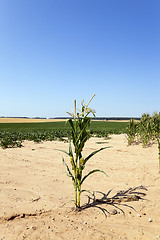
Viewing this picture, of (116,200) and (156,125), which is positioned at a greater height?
(156,125)

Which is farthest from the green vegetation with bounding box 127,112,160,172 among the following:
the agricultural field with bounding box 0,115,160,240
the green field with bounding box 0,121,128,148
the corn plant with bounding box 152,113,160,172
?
the green field with bounding box 0,121,128,148

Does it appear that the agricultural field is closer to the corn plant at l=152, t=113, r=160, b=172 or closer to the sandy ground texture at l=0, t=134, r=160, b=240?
the sandy ground texture at l=0, t=134, r=160, b=240

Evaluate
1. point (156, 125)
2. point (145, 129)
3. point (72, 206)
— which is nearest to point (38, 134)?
point (145, 129)

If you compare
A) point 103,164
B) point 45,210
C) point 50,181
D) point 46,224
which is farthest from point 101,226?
point 103,164

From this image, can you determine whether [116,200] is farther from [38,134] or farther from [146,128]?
[38,134]

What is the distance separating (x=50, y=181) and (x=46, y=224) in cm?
203

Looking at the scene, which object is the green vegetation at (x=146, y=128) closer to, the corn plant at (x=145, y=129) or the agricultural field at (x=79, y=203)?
the corn plant at (x=145, y=129)

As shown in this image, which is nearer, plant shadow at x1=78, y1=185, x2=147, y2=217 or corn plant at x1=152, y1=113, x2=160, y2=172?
plant shadow at x1=78, y1=185, x2=147, y2=217

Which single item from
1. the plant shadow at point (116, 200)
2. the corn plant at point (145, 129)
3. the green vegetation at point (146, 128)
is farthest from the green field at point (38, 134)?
the corn plant at point (145, 129)

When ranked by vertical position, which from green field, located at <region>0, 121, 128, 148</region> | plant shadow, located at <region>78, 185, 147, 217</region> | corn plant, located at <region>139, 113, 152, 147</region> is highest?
corn plant, located at <region>139, 113, 152, 147</region>

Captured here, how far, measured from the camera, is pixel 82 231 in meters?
2.38

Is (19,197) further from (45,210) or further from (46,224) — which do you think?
(46,224)

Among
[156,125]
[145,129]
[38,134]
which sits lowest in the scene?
[38,134]

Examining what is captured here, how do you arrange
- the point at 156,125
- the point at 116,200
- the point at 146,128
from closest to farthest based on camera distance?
the point at 116,200 → the point at 146,128 → the point at 156,125
